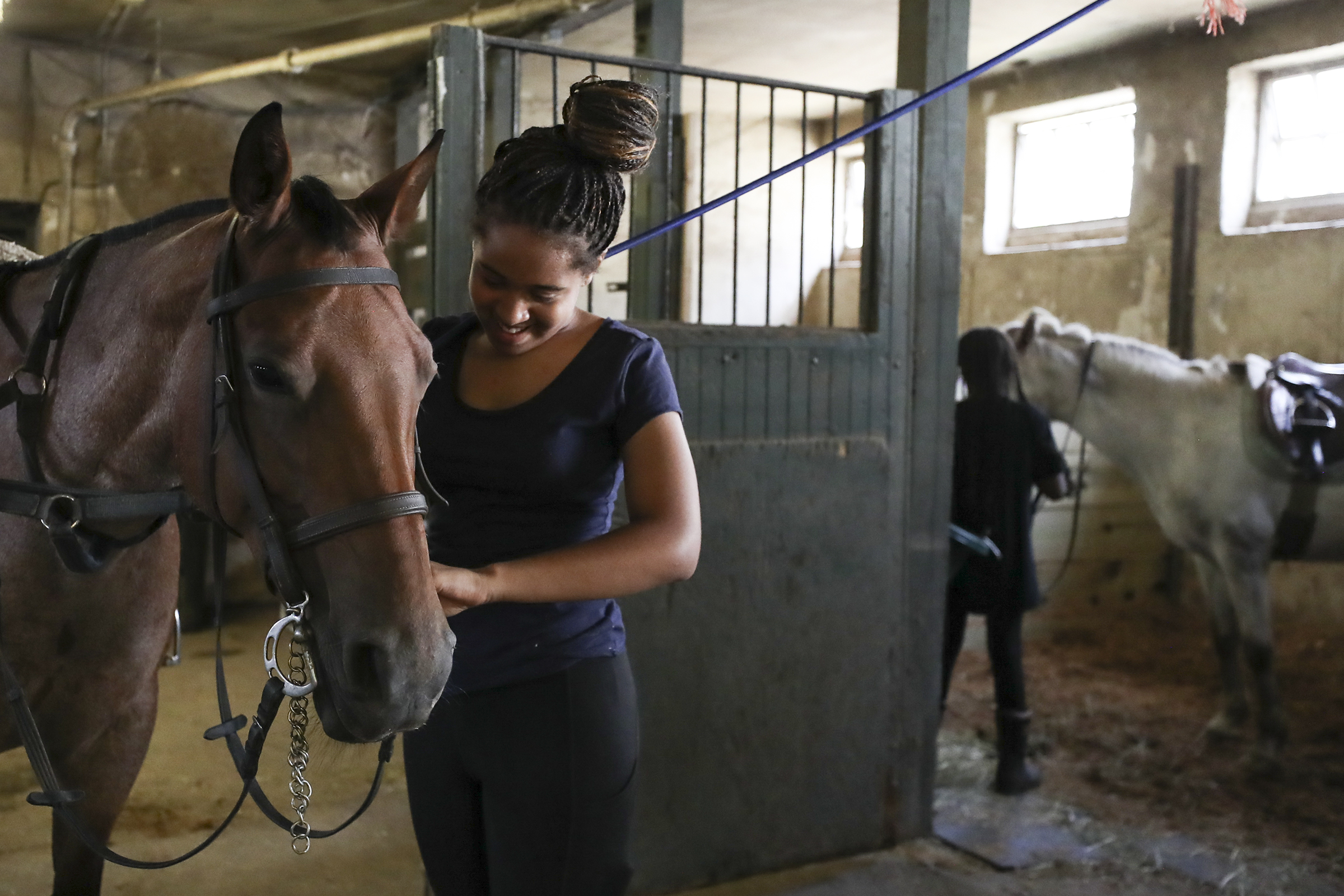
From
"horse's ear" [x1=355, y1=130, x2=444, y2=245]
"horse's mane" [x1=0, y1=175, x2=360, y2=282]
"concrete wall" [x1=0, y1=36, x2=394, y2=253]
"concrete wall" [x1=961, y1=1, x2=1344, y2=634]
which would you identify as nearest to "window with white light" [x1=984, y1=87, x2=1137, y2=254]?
"concrete wall" [x1=961, y1=1, x2=1344, y2=634]

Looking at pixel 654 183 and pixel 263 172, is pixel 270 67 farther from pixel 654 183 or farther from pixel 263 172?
pixel 263 172

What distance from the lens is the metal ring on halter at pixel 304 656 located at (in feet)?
3.17

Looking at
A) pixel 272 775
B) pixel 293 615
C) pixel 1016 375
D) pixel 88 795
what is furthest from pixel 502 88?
pixel 293 615

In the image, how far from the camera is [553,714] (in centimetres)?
116

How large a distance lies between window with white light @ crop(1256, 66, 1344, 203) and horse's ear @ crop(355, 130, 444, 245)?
16.2 ft

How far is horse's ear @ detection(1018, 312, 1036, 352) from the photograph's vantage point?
3.83 metres

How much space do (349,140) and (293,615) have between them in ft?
19.1

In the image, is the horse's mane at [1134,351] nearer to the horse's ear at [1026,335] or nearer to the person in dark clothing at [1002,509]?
the horse's ear at [1026,335]

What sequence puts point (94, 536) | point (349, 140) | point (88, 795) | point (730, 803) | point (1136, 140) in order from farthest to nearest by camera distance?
point (349, 140) → point (1136, 140) → point (730, 803) → point (88, 795) → point (94, 536)

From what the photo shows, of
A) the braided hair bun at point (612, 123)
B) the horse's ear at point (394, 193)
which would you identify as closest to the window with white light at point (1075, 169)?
the braided hair bun at point (612, 123)

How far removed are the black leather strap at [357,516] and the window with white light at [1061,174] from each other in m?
5.40

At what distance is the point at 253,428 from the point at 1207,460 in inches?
141

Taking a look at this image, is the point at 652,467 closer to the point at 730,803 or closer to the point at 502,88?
the point at 730,803

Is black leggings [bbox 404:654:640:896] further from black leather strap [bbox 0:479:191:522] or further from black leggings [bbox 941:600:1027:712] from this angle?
black leggings [bbox 941:600:1027:712]
